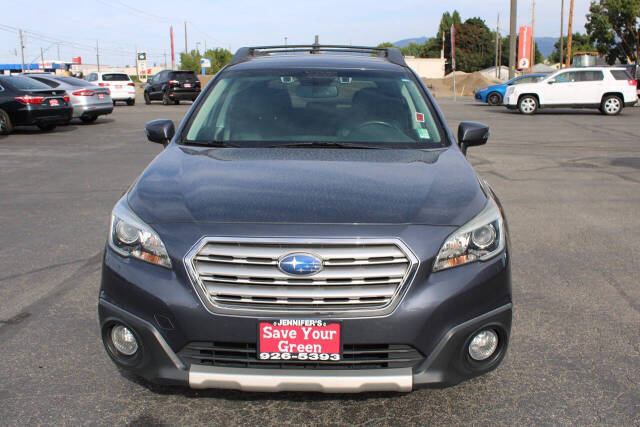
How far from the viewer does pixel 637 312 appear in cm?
445

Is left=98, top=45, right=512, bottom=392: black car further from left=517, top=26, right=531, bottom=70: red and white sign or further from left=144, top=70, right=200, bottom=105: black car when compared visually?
left=517, top=26, right=531, bottom=70: red and white sign

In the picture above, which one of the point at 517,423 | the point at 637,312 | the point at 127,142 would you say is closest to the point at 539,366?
the point at 517,423

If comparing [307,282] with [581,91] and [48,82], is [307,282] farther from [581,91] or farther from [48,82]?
[581,91]

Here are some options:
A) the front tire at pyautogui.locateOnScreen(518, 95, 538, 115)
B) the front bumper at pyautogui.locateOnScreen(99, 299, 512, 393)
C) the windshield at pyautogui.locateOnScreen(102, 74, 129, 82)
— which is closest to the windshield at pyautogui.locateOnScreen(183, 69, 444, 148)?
the front bumper at pyautogui.locateOnScreen(99, 299, 512, 393)

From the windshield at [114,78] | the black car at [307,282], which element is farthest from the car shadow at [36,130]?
the black car at [307,282]

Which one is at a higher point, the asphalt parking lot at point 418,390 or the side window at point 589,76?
the side window at point 589,76

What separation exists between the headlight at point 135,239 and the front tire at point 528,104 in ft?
78.6

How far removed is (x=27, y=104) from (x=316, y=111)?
1440 centimetres

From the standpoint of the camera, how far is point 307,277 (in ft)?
8.75

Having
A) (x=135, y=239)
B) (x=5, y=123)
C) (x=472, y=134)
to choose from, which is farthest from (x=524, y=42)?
(x=135, y=239)

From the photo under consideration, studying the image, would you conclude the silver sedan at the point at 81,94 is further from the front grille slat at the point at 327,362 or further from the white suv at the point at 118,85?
the front grille slat at the point at 327,362

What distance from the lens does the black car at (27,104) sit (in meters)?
16.6

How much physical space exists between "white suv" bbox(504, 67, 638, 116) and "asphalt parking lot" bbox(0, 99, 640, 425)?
15818 millimetres

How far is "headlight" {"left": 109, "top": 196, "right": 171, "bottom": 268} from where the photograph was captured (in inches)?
111
